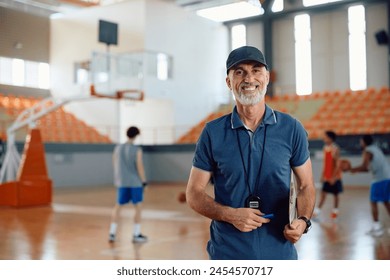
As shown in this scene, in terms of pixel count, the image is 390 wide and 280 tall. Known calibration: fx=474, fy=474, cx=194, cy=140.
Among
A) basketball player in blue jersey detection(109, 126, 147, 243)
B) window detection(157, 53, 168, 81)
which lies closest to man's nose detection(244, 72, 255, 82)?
basketball player in blue jersey detection(109, 126, 147, 243)

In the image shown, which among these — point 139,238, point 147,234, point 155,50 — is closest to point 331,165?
point 147,234

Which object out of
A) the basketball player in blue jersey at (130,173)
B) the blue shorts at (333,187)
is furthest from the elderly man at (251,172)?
the blue shorts at (333,187)

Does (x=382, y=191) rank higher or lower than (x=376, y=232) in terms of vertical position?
higher

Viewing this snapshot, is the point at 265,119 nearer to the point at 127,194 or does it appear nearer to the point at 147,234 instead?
the point at 127,194

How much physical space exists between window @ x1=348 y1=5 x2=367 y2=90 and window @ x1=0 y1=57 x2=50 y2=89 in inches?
489

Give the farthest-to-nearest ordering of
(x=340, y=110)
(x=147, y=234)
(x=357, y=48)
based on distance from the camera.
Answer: (x=357, y=48)
(x=340, y=110)
(x=147, y=234)

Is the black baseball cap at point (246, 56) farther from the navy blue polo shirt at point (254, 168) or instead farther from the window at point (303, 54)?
the window at point (303, 54)

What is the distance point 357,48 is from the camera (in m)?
19.9

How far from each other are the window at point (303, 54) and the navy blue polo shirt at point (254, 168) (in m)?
19.0

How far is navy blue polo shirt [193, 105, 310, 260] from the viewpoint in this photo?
2305 mm

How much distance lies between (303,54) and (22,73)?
1362cm
